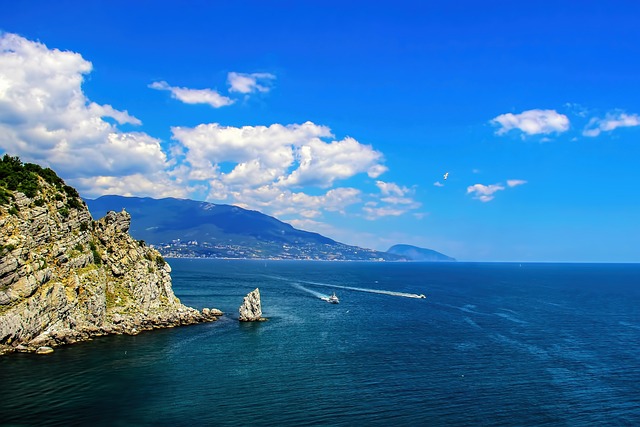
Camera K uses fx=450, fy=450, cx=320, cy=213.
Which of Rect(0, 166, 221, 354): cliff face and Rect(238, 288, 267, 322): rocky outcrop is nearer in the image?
Rect(0, 166, 221, 354): cliff face

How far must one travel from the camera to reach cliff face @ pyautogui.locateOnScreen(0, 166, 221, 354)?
282 feet

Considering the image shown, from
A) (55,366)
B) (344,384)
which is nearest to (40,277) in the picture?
(55,366)

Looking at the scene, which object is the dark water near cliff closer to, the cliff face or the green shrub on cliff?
the cliff face

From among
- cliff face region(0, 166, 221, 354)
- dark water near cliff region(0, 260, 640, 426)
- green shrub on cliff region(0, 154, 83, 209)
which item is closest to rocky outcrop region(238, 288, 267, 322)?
dark water near cliff region(0, 260, 640, 426)

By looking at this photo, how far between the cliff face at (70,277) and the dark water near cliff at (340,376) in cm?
656

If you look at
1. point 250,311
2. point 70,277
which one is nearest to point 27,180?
point 70,277

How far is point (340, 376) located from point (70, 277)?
64484mm

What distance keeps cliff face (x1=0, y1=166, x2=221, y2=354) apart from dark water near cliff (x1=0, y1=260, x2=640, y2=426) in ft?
Result: 21.5

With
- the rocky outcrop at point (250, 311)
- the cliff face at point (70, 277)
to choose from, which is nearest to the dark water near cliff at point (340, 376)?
the rocky outcrop at point (250, 311)

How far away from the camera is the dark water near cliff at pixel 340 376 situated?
6003cm

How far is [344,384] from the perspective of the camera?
72.7 meters

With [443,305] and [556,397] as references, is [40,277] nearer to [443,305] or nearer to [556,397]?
[556,397]

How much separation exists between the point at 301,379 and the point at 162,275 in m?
70.2

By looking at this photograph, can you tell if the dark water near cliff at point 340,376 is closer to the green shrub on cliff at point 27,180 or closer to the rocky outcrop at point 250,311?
the rocky outcrop at point 250,311
